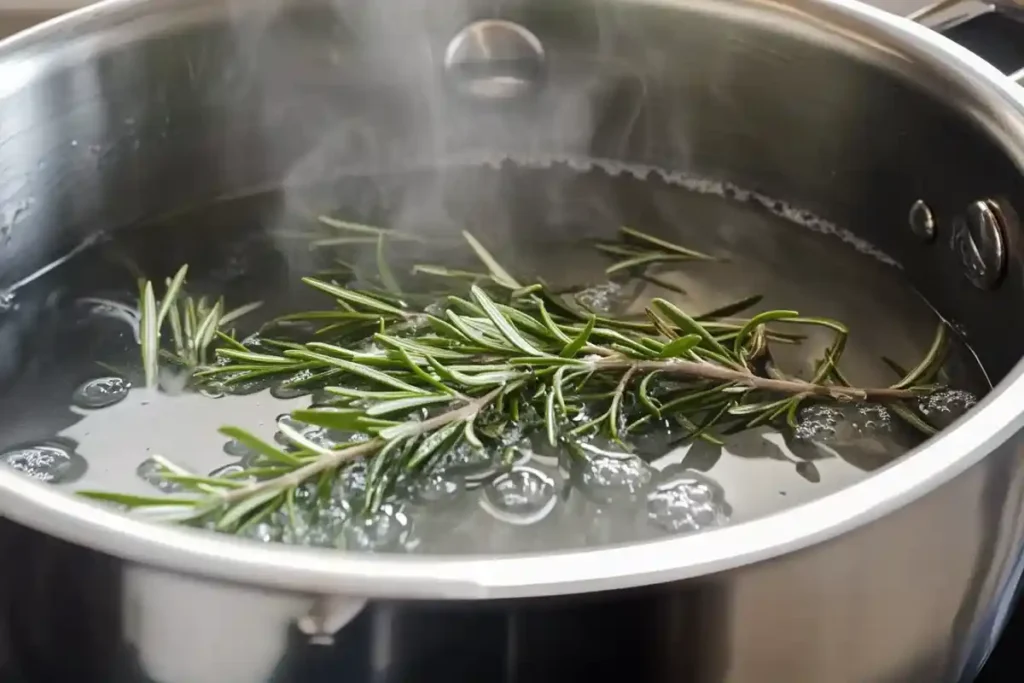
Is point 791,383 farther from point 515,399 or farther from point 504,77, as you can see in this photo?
point 504,77

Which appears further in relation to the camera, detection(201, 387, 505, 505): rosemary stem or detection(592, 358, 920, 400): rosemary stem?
detection(592, 358, 920, 400): rosemary stem

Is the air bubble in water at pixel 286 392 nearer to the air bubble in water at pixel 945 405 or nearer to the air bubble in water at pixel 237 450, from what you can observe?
the air bubble in water at pixel 237 450

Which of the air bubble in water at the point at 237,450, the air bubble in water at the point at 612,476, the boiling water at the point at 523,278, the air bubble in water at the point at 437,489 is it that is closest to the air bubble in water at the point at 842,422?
the boiling water at the point at 523,278

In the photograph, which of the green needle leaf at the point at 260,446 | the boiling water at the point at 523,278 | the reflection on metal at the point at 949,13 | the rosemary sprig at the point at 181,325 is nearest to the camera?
the green needle leaf at the point at 260,446

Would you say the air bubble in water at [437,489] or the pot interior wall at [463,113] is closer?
the air bubble in water at [437,489]

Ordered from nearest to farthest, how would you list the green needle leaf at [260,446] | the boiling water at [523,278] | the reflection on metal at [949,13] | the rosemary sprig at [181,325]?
Answer: the green needle leaf at [260,446]
the boiling water at [523,278]
the rosemary sprig at [181,325]
the reflection on metal at [949,13]

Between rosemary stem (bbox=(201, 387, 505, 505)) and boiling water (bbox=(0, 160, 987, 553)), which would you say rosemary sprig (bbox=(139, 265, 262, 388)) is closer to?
boiling water (bbox=(0, 160, 987, 553))

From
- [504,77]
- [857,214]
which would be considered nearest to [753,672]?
[857,214]

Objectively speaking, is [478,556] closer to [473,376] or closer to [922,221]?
[473,376]

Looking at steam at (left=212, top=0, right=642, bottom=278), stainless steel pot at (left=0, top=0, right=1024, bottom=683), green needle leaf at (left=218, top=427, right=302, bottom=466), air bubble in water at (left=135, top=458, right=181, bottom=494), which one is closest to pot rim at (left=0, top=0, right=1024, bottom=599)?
stainless steel pot at (left=0, top=0, right=1024, bottom=683)
